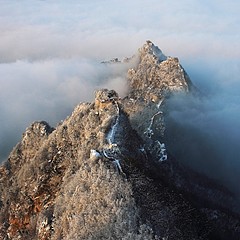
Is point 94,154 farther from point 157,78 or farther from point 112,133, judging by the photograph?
point 157,78

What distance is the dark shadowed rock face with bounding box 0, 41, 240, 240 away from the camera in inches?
1612

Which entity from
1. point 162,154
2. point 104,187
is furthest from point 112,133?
point 162,154

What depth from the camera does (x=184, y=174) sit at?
71.2 metres

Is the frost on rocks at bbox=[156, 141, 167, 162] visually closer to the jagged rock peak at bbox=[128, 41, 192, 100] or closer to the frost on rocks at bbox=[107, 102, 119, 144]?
the frost on rocks at bbox=[107, 102, 119, 144]

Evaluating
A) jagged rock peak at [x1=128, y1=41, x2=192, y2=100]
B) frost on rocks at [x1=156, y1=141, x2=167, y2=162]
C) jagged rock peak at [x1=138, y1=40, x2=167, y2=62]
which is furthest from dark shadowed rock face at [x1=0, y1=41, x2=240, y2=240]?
jagged rock peak at [x1=138, y1=40, x2=167, y2=62]

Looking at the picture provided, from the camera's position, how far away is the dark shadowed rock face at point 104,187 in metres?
40.9

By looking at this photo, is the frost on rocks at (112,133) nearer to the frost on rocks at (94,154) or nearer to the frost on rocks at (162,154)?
the frost on rocks at (94,154)

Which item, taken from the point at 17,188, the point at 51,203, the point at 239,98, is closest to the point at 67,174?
the point at 51,203

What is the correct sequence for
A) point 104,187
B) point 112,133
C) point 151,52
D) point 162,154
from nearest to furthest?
point 104,187 → point 112,133 → point 162,154 → point 151,52

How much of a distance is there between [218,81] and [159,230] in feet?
430

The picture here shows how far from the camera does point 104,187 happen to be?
43.0 meters

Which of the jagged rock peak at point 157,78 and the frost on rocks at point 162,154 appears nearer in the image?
the frost on rocks at point 162,154

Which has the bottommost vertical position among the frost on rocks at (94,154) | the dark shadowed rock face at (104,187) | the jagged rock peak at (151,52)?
the jagged rock peak at (151,52)

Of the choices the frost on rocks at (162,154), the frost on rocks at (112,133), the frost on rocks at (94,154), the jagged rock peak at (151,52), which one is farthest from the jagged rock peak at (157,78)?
the frost on rocks at (94,154)
